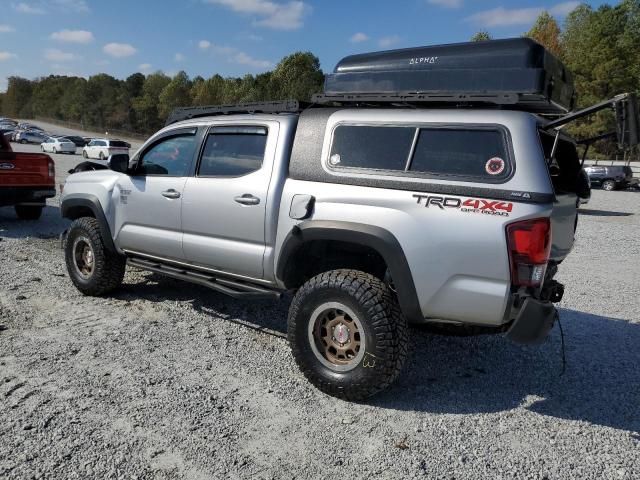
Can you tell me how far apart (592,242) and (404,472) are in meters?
9.20

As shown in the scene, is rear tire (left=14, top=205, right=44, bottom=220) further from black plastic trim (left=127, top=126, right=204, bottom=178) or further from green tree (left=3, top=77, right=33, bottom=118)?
green tree (left=3, top=77, right=33, bottom=118)

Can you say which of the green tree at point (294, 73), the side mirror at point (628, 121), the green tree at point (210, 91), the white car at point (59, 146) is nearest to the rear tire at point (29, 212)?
the side mirror at point (628, 121)

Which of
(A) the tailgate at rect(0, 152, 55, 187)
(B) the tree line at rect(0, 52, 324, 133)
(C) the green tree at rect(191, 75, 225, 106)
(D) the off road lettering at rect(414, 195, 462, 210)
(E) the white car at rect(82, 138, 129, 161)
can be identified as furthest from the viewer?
(C) the green tree at rect(191, 75, 225, 106)

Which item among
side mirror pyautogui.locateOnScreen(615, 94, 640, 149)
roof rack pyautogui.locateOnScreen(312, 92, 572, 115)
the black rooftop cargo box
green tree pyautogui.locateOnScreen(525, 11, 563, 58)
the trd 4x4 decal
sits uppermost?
green tree pyautogui.locateOnScreen(525, 11, 563, 58)

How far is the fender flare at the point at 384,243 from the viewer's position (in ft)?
10.6

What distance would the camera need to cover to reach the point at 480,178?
306cm

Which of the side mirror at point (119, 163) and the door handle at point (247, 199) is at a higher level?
the side mirror at point (119, 163)

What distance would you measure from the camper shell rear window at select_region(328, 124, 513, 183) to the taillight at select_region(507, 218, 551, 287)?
31 cm

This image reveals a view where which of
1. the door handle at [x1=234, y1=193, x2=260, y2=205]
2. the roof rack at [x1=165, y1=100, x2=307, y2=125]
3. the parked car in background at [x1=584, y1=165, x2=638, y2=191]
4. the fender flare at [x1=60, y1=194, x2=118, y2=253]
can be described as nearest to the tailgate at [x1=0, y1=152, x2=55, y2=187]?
the fender flare at [x1=60, y1=194, x2=118, y2=253]

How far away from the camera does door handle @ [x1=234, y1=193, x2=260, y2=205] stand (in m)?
3.93

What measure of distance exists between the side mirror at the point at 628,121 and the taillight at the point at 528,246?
721mm

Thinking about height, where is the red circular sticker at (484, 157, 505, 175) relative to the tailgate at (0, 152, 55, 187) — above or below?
above

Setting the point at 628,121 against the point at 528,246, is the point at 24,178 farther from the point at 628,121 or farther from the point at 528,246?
the point at 628,121

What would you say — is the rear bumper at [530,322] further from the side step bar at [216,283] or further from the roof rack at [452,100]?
the side step bar at [216,283]
